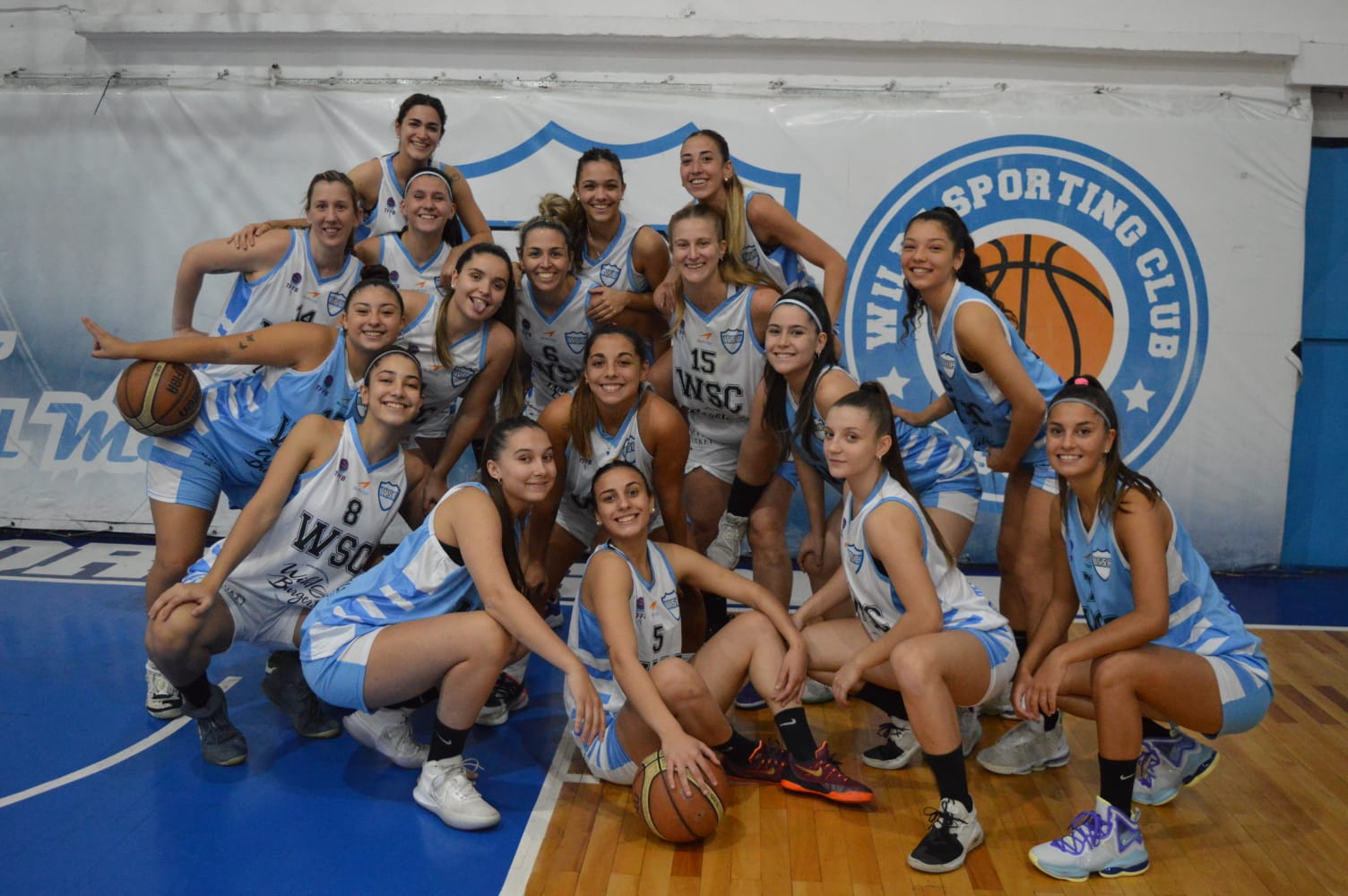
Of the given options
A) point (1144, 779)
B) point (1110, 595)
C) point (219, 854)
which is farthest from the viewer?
point (1144, 779)

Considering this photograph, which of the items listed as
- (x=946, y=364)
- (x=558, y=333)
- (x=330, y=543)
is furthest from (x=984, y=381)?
(x=330, y=543)

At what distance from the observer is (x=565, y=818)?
3215 mm

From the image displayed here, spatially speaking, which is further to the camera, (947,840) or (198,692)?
(198,692)

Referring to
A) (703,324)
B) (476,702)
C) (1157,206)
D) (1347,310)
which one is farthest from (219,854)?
(1347,310)

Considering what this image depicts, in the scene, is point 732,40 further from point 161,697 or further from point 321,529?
point 161,697

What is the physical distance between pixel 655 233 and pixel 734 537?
1237 mm

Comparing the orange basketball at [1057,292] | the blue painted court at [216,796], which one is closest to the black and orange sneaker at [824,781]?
the blue painted court at [216,796]

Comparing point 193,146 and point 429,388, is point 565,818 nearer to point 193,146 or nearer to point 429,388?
point 429,388

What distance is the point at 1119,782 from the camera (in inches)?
118

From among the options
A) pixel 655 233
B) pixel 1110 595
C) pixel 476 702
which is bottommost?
pixel 476 702

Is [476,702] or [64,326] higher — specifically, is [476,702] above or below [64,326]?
below

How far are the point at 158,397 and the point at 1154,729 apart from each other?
11.3 feet

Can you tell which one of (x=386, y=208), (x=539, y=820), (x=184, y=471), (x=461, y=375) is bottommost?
(x=539, y=820)

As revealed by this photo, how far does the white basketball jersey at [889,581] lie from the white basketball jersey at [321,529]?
152 cm
